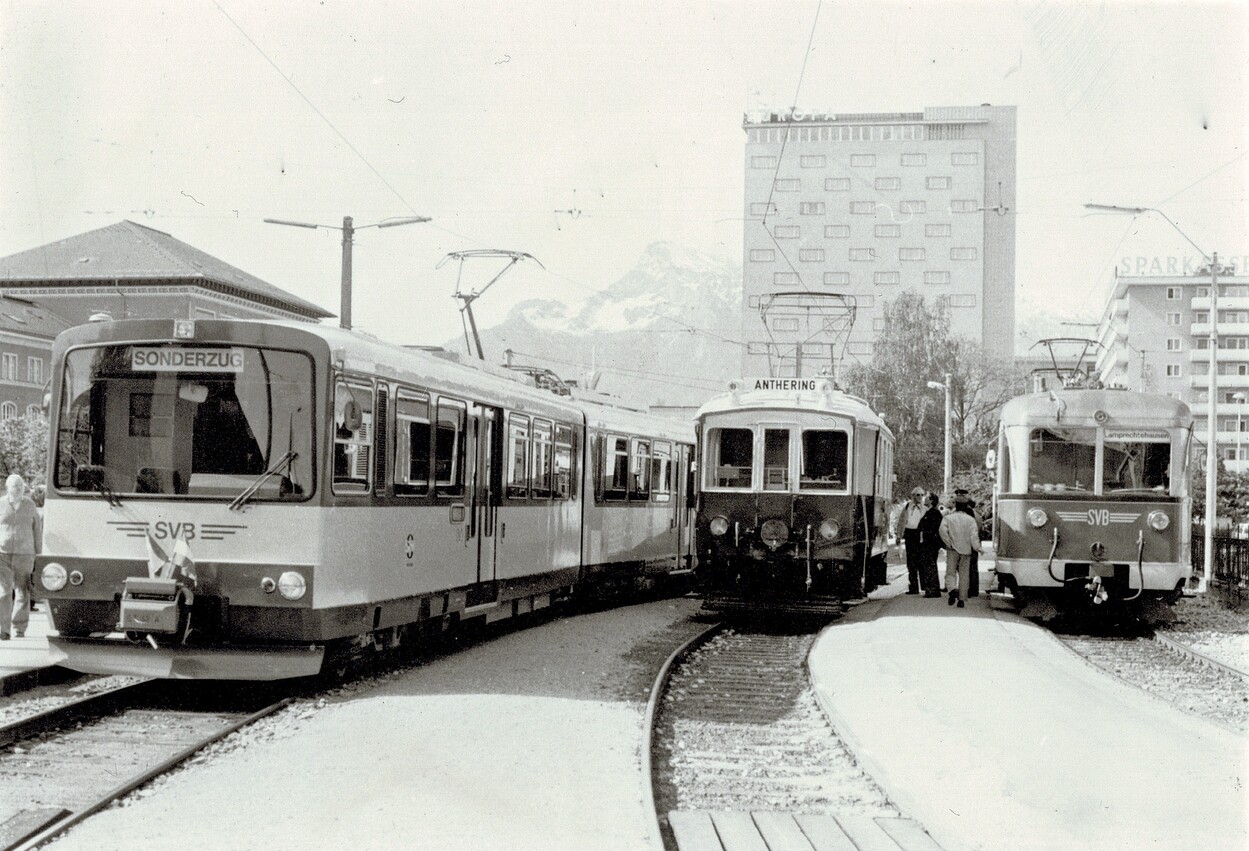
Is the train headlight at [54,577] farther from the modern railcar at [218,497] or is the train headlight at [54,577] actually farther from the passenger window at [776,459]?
the passenger window at [776,459]

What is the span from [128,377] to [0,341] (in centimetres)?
5525

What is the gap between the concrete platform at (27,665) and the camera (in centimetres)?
1068

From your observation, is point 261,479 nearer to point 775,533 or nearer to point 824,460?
point 775,533

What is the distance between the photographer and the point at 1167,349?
9644cm

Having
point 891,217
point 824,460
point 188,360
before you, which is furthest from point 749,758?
point 891,217

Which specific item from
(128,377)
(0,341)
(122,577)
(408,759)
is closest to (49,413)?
(128,377)

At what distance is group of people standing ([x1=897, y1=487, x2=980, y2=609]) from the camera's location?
1925 cm

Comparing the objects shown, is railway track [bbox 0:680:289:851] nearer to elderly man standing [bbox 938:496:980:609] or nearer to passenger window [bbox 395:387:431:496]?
passenger window [bbox 395:387:431:496]

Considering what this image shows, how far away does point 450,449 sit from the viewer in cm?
1291

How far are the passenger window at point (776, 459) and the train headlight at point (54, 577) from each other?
910cm

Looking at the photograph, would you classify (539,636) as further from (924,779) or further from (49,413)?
(924,779)

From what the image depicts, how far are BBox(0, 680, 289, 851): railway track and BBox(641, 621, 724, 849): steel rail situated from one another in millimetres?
2657

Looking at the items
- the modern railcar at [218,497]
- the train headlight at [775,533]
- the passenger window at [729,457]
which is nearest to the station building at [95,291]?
the passenger window at [729,457]

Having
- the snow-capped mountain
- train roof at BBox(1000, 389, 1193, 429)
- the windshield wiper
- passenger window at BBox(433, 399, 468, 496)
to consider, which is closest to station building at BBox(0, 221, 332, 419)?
train roof at BBox(1000, 389, 1193, 429)
